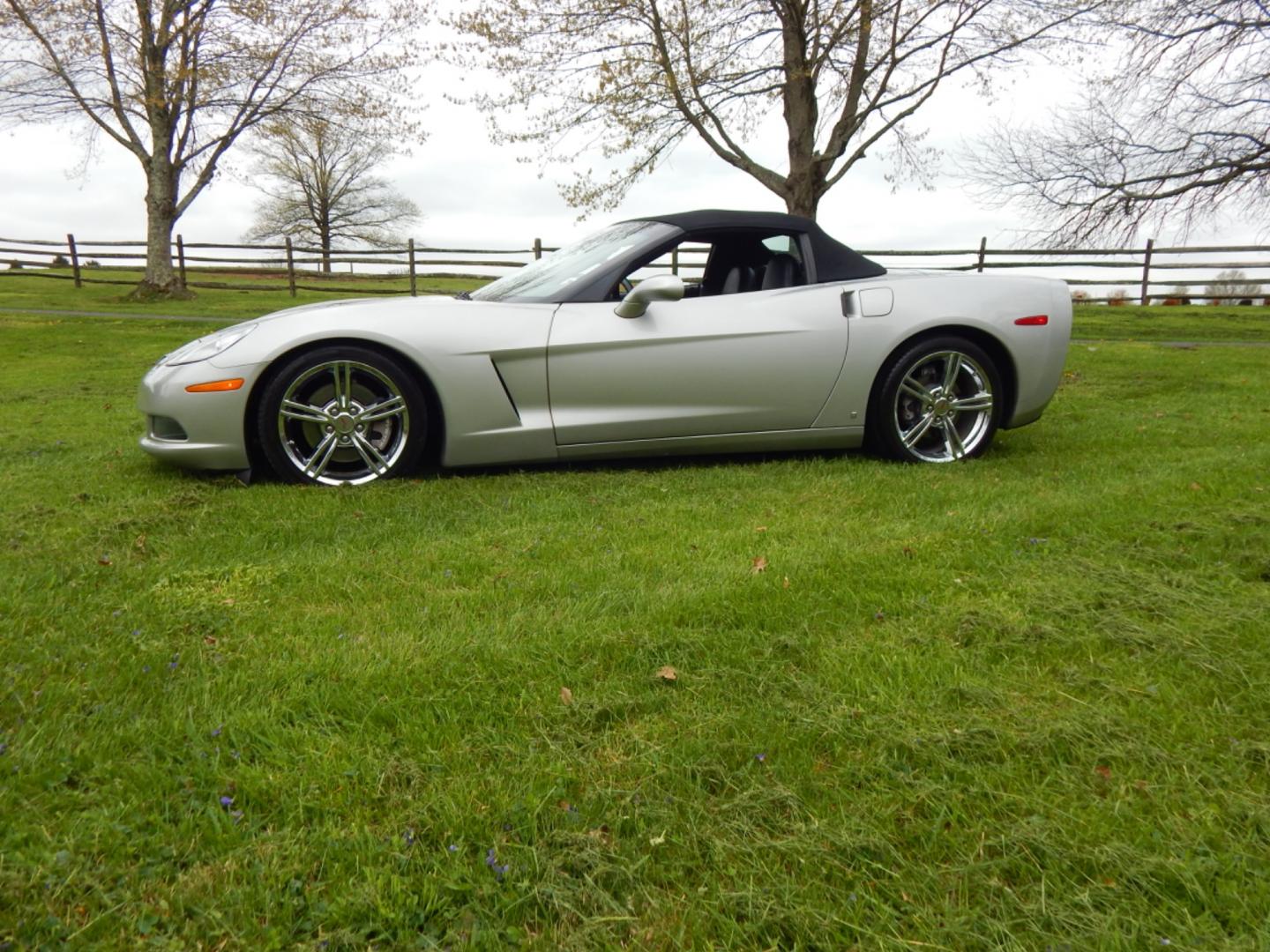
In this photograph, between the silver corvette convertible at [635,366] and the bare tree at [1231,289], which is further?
the bare tree at [1231,289]

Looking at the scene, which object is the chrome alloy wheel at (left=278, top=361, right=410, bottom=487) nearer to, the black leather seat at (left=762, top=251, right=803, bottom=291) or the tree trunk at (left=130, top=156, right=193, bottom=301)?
the black leather seat at (left=762, top=251, right=803, bottom=291)

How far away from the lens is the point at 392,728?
1.96 metres

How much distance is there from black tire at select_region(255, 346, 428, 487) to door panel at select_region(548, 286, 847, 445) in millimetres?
709

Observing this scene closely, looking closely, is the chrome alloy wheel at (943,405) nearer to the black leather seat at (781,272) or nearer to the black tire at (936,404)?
the black tire at (936,404)

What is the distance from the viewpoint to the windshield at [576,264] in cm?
442

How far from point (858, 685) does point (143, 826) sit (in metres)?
1.54

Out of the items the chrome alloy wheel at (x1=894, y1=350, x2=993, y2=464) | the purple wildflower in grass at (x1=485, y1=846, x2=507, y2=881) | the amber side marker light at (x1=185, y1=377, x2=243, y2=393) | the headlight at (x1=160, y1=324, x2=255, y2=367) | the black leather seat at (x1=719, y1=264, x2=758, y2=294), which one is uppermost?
the black leather seat at (x1=719, y1=264, x2=758, y2=294)

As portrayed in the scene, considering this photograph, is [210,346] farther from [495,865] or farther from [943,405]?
[943,405]

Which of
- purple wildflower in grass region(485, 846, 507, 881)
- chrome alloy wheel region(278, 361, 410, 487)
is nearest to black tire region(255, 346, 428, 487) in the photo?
chrome alloy wheel region(278, 361, 410, 487)

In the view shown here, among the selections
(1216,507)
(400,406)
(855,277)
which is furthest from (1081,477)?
(400,406)

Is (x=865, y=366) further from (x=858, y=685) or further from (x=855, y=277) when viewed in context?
(x=858, y=685)

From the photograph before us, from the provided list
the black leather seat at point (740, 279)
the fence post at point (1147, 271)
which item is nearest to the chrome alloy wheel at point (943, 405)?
the black leather seat at point (740, 279)

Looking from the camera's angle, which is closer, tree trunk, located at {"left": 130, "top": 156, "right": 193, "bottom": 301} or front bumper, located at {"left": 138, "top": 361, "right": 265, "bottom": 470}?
front bumper, located at {"left": 138, "top": 361, "right": 265, "bottom": 470}

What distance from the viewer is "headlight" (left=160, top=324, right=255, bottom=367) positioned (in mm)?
4035
